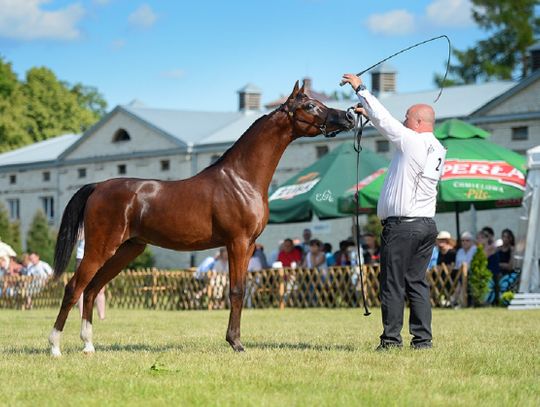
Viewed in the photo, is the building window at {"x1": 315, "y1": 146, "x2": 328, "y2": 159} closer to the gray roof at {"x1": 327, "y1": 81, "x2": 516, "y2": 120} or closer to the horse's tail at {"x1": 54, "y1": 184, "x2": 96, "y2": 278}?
the gray roof at {"x1": 327, "y1": 81, "x2": 516, "y2": 120}

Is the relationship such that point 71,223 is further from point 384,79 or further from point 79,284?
point 384,79

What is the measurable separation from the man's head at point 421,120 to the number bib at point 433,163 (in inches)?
9.1

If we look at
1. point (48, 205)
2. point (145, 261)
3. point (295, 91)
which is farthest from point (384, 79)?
point (295, 91)

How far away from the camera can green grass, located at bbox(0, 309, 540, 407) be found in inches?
272

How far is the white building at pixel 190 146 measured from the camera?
4578cm

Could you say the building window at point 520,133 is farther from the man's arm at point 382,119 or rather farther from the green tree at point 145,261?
the man's arm at point 382,119

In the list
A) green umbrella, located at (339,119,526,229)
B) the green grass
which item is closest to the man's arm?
the green grass

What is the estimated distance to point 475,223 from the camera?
44.6 meters

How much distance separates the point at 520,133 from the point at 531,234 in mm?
26427

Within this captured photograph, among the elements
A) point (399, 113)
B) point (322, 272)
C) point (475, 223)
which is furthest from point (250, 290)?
point (399, 113)

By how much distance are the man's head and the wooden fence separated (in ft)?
39.2

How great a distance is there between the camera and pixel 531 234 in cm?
2002

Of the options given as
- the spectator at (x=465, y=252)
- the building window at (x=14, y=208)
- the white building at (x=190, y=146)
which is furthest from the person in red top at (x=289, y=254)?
the building window at (x=14, y=208)

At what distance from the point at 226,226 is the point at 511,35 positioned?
60.0 metres
